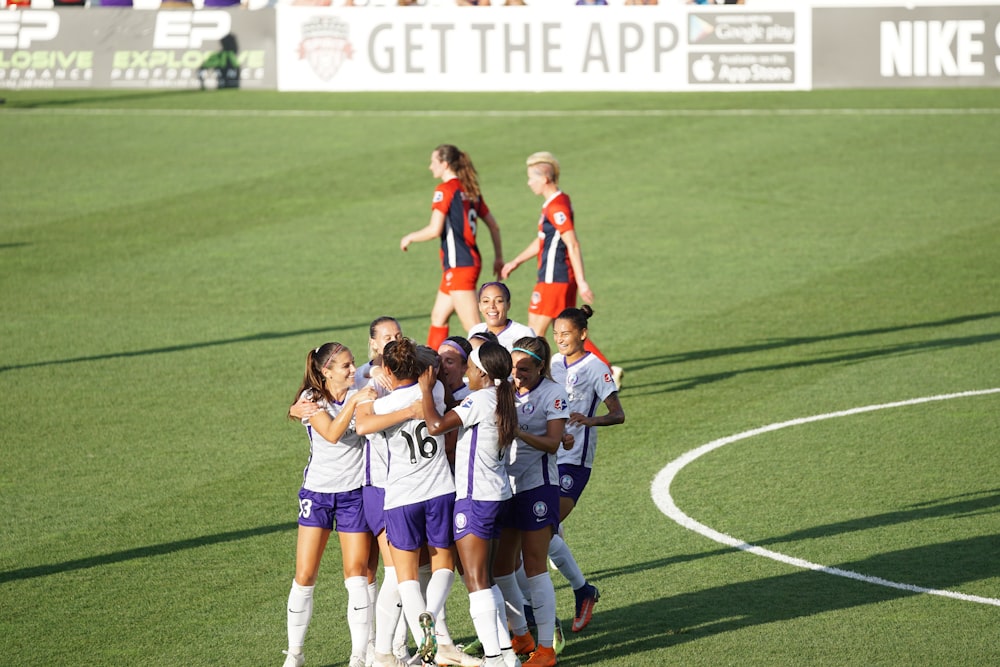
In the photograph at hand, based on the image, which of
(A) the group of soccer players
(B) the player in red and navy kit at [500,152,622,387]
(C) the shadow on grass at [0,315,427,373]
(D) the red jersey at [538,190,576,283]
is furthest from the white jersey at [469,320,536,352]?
(C) the shadow on grass at [0,315,427,373]

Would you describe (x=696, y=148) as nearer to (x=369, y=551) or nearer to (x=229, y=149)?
(x=229, y=149)

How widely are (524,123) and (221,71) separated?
29.2 ft

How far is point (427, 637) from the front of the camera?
6.97 meters

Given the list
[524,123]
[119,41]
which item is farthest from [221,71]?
[524,123]

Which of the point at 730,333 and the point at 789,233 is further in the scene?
the point at 789,233

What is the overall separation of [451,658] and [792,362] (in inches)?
320

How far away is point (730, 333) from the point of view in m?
16.0

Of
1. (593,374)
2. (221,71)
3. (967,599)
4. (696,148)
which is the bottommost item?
(967,599)

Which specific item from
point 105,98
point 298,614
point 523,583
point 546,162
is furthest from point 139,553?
point 105,98

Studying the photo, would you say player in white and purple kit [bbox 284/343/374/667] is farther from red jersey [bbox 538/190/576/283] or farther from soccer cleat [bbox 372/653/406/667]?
red jersey [bbox 538/190/576/283]

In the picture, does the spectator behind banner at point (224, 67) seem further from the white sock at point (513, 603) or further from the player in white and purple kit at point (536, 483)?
the white sock at point (513, 603)

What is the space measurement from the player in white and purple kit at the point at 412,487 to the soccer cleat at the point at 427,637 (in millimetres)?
118

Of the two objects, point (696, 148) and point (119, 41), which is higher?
point (119, 41)

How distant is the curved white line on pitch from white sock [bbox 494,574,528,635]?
2197 millimetres
